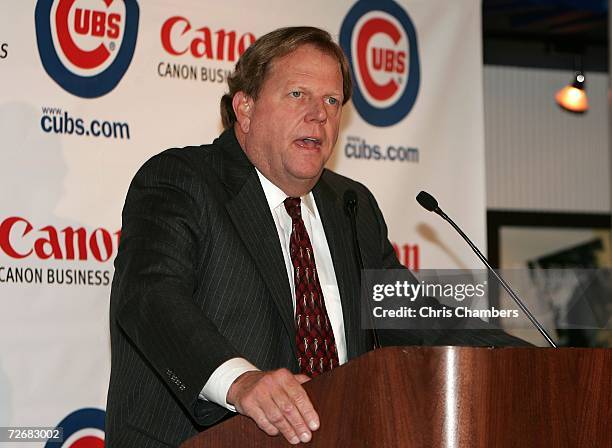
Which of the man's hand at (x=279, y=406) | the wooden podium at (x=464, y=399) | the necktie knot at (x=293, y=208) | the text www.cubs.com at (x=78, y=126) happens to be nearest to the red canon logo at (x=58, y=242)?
the text www.cubs.com at (x=78, y=126)

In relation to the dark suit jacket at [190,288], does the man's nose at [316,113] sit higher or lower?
higher

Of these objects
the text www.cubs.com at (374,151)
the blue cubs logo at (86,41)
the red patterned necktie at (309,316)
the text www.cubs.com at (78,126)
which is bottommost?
the red patterned necktie at (309,316)

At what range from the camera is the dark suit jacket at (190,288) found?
2.59 m

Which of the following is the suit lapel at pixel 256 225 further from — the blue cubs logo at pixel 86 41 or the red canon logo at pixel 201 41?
the red canon logo at pixel 201 41

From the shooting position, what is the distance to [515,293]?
9.81 feet

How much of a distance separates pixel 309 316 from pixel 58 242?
157 cm

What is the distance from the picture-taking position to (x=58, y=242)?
4.19 meters

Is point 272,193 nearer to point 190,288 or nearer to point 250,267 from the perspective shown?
point 250,267

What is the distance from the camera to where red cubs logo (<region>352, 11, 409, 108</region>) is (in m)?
5.13

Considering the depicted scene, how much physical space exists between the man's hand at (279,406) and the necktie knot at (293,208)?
46.5 inches

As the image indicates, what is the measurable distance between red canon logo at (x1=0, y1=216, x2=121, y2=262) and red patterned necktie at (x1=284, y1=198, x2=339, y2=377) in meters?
1.34

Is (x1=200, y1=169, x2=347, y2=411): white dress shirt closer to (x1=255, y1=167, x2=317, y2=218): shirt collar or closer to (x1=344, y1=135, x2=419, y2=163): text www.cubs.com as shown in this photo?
(x1=255, y1=167, x2=317, y2=218): shirt collar

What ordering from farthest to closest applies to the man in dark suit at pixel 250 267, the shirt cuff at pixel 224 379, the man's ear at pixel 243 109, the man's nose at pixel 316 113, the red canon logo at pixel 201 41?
the red canon logo at pixel 201 41, the man's ear at pixel 243 109, the man's nose at pixel 316 113, the man in dark suit at pixel 250 267, the shirt cuff at pixel 224 379

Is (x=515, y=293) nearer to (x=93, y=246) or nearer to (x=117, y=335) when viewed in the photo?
(x=117, y=335)
